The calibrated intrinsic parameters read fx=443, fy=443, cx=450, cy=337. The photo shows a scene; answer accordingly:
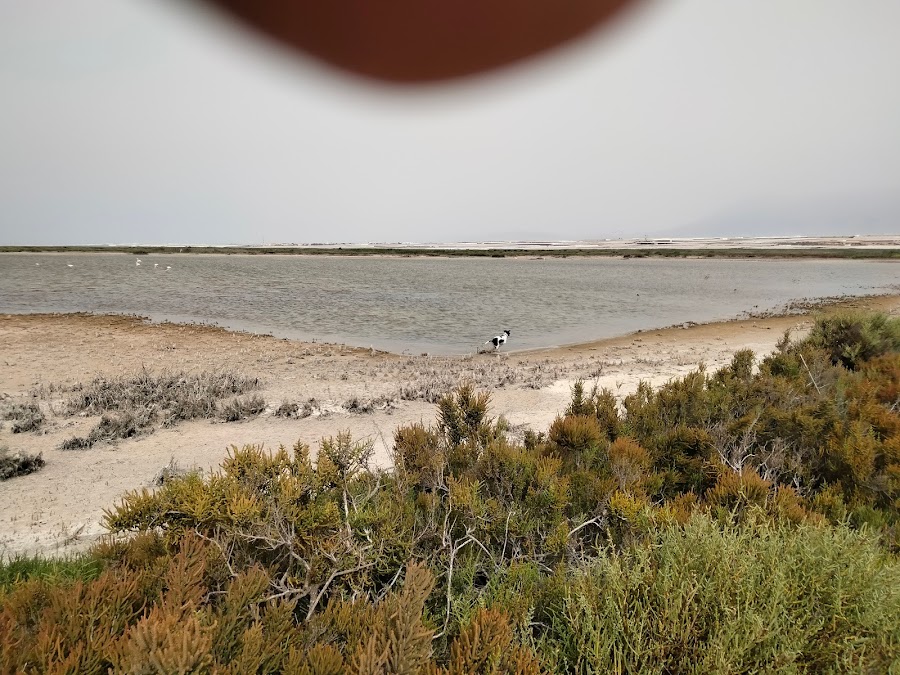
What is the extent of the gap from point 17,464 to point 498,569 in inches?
263

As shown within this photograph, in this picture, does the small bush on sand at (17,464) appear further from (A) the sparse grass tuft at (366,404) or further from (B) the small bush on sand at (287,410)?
(A) the sparse grass tuft at (366,404)

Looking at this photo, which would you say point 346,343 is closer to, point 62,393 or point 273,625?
point 62,393

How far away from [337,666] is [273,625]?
33 centimetres

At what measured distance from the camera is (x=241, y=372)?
11609 mm

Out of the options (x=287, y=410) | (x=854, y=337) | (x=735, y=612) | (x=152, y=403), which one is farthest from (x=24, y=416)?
(x=854, y=337)

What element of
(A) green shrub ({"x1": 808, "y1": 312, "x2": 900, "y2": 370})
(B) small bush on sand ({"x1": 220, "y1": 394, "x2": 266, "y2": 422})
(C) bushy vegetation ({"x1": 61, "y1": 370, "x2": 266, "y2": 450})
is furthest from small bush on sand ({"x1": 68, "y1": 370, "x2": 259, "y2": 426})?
(A) green shrub ({"x1": 808, "y1": 312, "x2": 900, "y2": 370})

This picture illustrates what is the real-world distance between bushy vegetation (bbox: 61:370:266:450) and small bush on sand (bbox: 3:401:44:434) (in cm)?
45

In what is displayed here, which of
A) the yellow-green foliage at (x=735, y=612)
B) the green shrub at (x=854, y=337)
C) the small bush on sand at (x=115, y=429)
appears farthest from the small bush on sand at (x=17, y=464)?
the green shrub at (x=854, y=337)

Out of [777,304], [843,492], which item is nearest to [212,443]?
[843,492]

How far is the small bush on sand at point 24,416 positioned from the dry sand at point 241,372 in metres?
0.16

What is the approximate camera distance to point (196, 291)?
3444 centimetres

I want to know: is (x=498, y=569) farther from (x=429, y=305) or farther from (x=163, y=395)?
(x=429, y=305)

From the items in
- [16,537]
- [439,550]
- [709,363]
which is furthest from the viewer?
[709,363]

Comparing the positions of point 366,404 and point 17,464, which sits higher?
point 17,464
